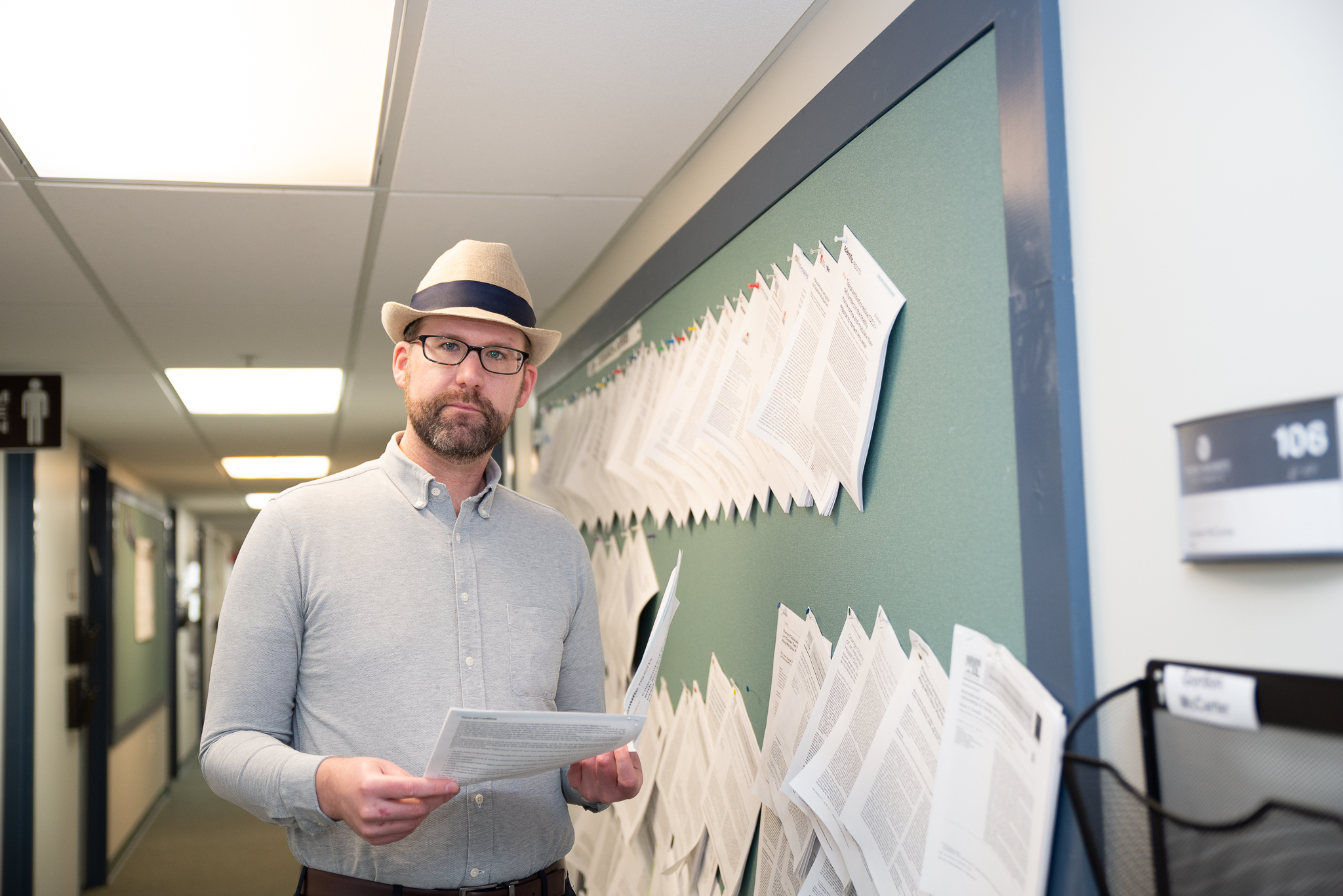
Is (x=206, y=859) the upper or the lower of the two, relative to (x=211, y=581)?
lower

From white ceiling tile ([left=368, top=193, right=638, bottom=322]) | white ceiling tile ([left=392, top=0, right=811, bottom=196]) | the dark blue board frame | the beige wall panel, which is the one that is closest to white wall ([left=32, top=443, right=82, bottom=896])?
the beige wall panel

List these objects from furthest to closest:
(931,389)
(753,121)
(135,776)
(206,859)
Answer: (135,776) → (206,859) → (753,121) → (931,389)

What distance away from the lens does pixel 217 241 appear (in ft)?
7.94

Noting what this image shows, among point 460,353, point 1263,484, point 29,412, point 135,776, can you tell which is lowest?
point 135,776

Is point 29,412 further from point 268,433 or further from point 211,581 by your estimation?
point 211,581

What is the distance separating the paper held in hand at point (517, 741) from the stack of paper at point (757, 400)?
1.58 ft

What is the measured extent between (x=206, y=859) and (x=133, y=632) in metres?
1.79

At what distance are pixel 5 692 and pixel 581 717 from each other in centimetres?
411

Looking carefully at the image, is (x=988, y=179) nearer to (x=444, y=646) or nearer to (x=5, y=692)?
(x=444, y=646)

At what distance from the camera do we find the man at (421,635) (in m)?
1.35

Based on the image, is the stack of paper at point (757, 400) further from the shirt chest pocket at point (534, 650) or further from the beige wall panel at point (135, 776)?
the beige wall panel at point (135, 776)

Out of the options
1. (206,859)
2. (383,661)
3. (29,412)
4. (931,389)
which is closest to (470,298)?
(383,661)

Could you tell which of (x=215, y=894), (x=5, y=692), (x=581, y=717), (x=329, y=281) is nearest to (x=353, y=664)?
(x=581, y=717)

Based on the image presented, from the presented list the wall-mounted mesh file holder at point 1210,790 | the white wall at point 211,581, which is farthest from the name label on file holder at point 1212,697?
the white wall at point 211,581
